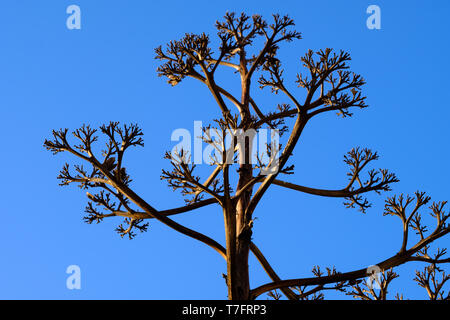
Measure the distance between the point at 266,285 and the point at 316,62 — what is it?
3.19 meters

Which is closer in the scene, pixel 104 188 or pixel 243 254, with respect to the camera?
pixel 243 254

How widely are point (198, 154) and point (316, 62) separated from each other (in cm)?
211

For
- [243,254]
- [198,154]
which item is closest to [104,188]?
[198,154]

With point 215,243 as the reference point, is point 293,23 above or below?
above

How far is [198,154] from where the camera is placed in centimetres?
666

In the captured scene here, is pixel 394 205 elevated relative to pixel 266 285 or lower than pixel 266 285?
elevated

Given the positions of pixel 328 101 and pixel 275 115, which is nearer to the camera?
pixel 328 101

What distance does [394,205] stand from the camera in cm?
763
